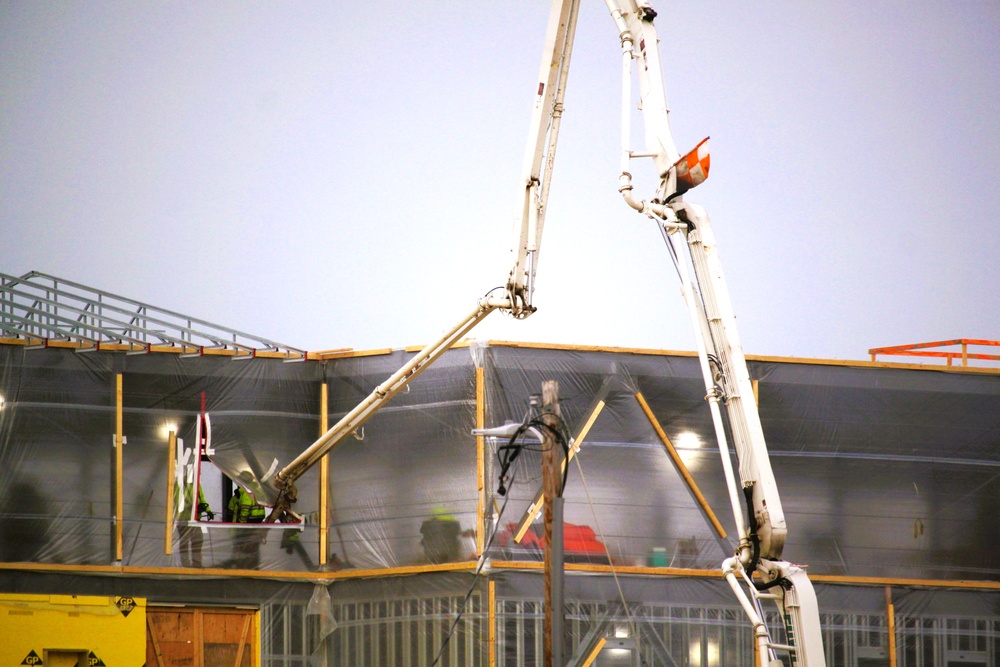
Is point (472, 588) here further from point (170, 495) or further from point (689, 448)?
point (170, 495)

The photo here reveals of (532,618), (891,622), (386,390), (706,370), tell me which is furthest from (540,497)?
(706,370)

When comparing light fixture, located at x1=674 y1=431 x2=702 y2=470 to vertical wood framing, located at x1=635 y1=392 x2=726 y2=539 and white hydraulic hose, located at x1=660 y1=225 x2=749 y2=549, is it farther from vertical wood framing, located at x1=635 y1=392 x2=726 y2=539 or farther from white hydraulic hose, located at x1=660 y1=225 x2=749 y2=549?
white hydraulic hose, located at x1=660 y1=225 x2=749 y2=549

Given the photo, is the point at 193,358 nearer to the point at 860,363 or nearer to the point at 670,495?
the point at 670,495

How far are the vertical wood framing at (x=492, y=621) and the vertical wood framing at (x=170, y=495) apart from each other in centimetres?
598

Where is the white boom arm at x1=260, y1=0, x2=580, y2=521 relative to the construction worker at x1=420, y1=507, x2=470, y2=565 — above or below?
above

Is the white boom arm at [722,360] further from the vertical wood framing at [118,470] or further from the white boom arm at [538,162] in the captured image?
the vertical wood framing at [118,470]

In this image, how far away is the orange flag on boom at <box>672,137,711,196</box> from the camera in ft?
42.2

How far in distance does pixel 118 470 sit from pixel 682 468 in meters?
10.4

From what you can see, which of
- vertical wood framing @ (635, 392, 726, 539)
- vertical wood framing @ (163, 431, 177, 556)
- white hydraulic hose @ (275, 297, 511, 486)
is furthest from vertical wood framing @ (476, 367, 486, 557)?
vertical wood framing @ (163, 431, 177, 556)

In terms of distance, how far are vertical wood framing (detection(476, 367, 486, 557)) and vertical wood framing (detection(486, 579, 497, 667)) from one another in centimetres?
65

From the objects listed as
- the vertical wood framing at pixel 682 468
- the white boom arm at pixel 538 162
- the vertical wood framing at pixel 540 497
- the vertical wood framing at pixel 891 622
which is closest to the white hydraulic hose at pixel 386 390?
the white boom arm at pixel 538 162

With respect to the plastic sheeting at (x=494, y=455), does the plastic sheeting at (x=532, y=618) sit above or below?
below

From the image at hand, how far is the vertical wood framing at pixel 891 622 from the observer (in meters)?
20.1

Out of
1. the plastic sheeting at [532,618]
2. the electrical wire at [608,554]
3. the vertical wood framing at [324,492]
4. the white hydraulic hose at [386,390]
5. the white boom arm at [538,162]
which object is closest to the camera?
the white boom arm at [538,162]
